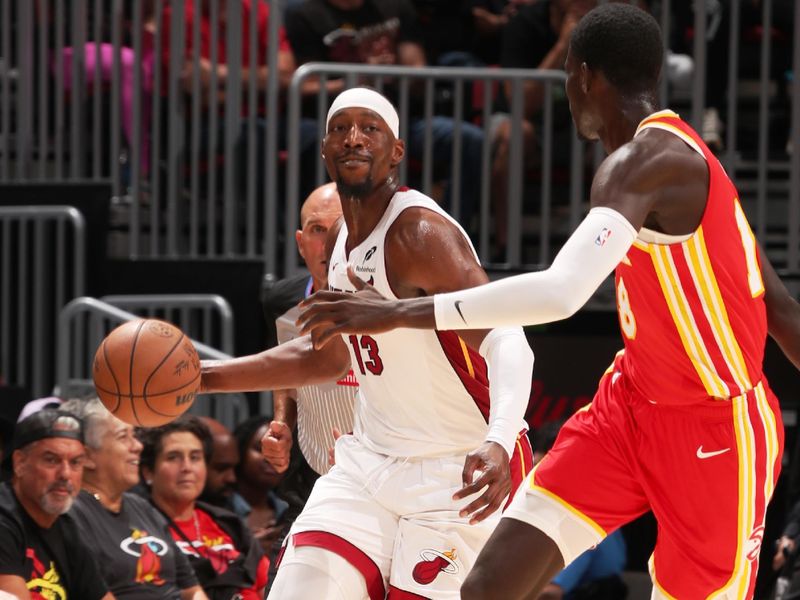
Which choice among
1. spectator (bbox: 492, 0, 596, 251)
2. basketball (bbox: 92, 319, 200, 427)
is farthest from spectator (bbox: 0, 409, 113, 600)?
spectator (bbox: 492, 0, 596, 251)

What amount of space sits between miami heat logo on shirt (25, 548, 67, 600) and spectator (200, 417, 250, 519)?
1814mm

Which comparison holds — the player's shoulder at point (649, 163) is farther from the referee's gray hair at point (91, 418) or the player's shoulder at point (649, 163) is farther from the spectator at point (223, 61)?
the spectator at point (223, 61)

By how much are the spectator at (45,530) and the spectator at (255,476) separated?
1920mm

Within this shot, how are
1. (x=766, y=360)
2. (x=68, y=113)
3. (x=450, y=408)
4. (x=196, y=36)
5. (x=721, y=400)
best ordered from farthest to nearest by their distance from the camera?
(x=68, y=113) → (x=196, y=36) → (x=766, y=360) → (x=450, y=408) → (x=721, y=400)

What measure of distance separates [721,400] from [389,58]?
20.0ft

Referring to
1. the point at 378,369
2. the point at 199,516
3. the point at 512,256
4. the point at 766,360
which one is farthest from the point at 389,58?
the point at 378,369

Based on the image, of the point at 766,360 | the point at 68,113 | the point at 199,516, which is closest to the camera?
the point at 199,516

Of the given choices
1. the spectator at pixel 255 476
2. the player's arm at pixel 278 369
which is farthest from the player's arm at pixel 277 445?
the spectator at pixel 255 476

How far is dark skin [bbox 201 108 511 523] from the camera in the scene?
410 centimetres

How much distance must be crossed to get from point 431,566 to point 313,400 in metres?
1.45

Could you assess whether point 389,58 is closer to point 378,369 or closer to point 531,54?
point 531,54

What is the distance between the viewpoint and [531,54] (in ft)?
32.6

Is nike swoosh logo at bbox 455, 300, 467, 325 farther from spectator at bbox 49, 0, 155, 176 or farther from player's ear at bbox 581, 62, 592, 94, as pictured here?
spectator at bbox 49, 0, 155, 176

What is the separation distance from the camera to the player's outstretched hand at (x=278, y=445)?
5344 millimetres
